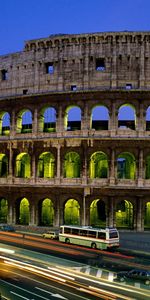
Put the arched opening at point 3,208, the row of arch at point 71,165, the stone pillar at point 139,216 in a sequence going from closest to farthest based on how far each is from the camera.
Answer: the stone pillar at point 139,216
the row of arch at point 71,165
the arched opening at point 3,208

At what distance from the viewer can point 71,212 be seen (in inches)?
1779

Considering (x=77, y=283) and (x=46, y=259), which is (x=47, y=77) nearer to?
(x=46, y=259)

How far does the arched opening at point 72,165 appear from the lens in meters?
44.3

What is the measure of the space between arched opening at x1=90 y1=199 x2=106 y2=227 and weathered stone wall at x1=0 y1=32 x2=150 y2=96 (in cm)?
1312

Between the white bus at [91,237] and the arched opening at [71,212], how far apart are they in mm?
8520

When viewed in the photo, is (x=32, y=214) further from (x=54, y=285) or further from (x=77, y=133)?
(x=54, y=285)

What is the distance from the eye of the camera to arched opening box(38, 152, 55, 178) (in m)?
44.8

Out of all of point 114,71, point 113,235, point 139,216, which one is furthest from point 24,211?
point 114,71

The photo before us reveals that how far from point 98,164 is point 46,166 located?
6.09 m

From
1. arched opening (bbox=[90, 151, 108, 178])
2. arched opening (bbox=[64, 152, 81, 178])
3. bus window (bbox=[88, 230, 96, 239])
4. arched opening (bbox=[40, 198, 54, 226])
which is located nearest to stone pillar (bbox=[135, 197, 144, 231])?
arched opening (bbox=[90, 151, 108, 178])

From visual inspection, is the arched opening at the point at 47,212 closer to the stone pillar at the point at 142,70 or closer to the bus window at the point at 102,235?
the bus window at the point at 102,235

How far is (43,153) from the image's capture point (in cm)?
4350

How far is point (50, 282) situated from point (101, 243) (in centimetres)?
1159

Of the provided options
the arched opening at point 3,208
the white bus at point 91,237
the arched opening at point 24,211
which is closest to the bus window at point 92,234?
the white bus at point 91,237
